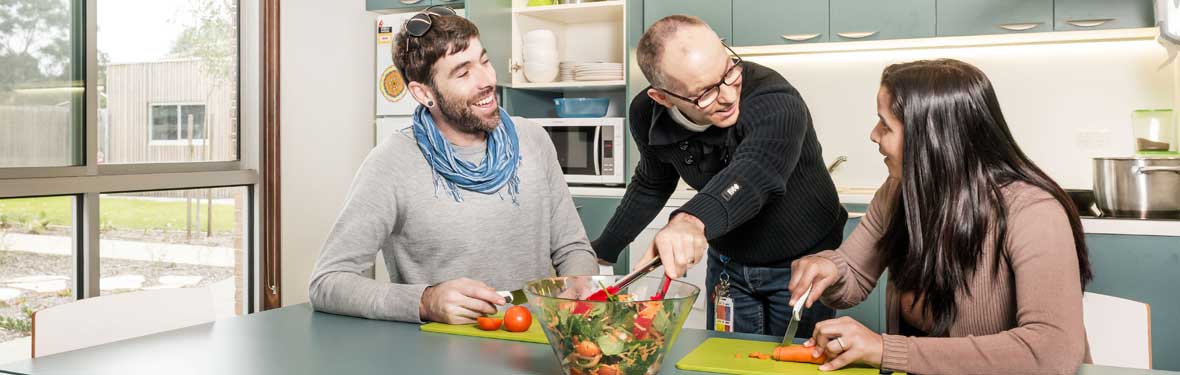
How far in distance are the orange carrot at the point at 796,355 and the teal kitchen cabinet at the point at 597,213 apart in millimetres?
2546

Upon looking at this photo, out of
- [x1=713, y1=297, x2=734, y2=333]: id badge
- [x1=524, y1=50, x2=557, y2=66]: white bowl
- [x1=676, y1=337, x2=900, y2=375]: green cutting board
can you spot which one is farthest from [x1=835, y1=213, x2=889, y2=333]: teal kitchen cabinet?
[x1=676, y1=337, x2=900, y2=375]: green cutting board

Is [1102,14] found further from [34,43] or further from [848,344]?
[34,43]

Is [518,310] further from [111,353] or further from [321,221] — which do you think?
[321,221]

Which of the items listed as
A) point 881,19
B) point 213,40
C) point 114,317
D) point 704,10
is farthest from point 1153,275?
point 213,40

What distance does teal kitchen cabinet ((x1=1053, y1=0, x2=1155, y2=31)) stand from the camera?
336 centimetres

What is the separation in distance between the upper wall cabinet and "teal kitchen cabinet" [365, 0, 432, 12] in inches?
54.6

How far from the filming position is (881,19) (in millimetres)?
3684

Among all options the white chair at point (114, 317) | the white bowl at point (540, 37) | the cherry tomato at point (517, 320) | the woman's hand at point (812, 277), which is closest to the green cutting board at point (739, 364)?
the woman's hand at point (812, 277)

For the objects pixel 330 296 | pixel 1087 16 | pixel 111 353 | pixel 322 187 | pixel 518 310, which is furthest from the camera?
pixel 322 187

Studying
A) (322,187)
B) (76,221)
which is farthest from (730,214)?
(322,187)

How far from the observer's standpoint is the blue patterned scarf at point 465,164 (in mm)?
1859

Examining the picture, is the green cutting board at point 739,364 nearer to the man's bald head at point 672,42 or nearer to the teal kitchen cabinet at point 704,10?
the man's bald head at point 672,42

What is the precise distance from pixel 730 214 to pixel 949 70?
0.44m

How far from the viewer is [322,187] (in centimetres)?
462
